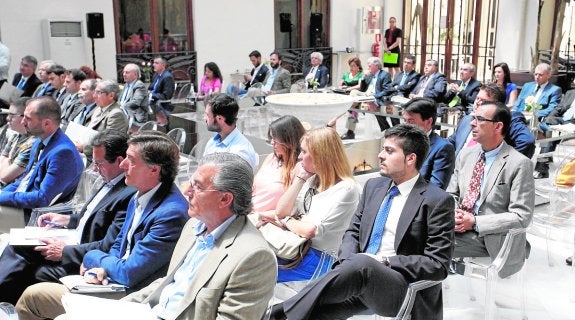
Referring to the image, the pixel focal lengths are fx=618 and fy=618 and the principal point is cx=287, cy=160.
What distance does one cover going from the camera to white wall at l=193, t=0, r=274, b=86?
1410 cm

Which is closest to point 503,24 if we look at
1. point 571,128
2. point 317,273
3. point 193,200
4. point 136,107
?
point 571,128

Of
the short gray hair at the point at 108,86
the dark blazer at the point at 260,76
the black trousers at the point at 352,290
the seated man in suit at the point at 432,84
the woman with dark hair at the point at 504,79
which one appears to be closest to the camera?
the black trousers at the point at 352,290

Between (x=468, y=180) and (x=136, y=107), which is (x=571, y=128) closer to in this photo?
(x=468, y=180)

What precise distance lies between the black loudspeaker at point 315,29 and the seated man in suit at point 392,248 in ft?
41.8

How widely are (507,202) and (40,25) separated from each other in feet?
36.3

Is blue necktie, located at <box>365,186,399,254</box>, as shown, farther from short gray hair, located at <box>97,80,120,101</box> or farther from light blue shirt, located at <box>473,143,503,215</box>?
short gray hair, located at <box>97,80,120,101</box>

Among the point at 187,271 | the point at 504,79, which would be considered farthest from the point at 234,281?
the point at 504,79

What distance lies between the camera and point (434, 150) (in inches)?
158

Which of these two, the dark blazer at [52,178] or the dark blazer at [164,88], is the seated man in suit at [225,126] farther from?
the dark blazer at [164,88]

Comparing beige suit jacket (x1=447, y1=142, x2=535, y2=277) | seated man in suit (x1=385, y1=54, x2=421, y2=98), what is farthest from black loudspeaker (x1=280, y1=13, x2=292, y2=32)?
beige suit jacket (x1=447, y1=142, x2=535, y2=277)

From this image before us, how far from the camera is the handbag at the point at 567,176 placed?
4664 millimetres

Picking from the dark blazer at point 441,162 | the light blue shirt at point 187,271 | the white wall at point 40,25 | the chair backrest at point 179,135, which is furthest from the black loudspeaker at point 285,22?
the light blue shirt at point 187,271

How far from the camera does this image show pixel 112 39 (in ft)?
42.6

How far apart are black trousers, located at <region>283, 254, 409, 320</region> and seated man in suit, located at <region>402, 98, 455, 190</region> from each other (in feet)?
4.60
